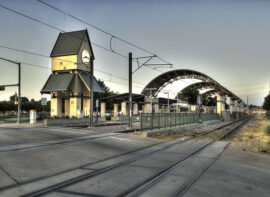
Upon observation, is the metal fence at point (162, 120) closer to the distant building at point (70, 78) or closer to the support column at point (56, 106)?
Result: the distant building at point (70, 78)

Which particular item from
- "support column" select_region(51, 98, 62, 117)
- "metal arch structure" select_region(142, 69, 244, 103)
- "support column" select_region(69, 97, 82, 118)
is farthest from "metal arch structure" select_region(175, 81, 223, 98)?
"support column" select_region(51, 98, 62, 117)

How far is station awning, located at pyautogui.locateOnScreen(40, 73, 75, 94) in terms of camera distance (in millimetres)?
34134

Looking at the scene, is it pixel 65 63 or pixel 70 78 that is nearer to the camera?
pixel 70 78

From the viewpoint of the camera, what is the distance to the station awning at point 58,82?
112 ft

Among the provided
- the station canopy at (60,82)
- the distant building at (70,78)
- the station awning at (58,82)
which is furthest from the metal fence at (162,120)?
the station awning at (58,82)

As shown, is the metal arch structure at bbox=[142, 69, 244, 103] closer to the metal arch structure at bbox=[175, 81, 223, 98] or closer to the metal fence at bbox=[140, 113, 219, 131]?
the metal arch structure at bbox=[175, 81, 223, 98]

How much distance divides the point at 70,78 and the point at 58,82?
7.15ft

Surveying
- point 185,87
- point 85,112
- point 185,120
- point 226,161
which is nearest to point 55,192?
point 226,161

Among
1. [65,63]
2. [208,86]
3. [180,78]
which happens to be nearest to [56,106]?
[65,63]

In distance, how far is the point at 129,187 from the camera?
573 cm

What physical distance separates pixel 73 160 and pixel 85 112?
95.1 feet

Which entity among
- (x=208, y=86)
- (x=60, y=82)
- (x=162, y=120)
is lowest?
(x=162, y=120)

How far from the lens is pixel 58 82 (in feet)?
115

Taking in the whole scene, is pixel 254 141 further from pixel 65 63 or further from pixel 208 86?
pixel 208 86
